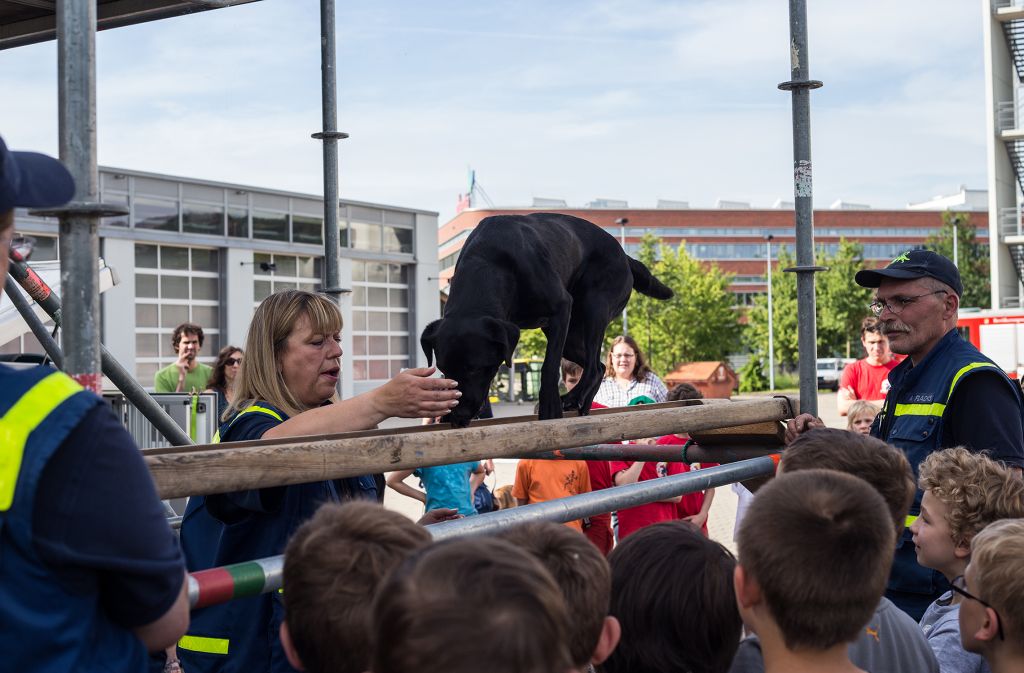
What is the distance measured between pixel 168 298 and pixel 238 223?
327 cm

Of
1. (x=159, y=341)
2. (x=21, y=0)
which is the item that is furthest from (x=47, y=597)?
(x=159, y=341)

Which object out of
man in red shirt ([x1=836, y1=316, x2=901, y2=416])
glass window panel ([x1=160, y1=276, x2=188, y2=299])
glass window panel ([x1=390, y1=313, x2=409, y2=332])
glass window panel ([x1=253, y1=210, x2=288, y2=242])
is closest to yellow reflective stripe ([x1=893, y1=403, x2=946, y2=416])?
man in red shirt ([x1=836, y1=316, x2=901, y2=416])

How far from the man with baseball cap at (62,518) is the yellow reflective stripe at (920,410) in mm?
3000

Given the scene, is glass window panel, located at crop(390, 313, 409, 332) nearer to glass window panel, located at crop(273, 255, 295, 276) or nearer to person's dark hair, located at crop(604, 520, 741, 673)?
glass window panel, located at crop(273, 255, 295, 276)

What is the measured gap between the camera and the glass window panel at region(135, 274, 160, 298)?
27.4 m

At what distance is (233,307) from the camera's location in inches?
1179

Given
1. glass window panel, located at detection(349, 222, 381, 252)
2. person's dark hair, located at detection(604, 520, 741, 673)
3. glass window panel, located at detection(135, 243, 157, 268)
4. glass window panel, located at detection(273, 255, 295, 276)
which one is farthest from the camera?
glass window panel, located at detection(349, 222, 381, 252)

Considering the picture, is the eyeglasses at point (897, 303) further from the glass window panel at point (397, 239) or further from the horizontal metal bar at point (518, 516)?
the glass window panel at point (397, 239)

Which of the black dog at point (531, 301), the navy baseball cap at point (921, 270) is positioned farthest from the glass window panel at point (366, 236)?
the navy baseball cap at point (921, 270)

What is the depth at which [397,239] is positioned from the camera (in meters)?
35.2

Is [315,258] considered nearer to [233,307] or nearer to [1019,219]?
[233,307]

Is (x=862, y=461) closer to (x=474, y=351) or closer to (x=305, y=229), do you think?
(x=474, y=351)

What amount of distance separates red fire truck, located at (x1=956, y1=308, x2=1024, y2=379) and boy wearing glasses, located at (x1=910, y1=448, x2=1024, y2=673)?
921 inches

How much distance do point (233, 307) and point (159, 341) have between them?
104 inches
